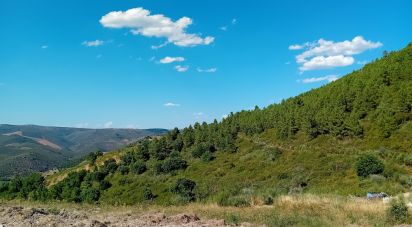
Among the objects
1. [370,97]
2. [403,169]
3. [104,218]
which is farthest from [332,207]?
[370,97]

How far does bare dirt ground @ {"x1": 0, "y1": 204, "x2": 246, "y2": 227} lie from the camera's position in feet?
45.3

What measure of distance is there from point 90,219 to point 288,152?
6430 centimetres

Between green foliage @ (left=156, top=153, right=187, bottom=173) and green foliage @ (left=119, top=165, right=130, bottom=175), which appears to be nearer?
green foliage @ (left=156, top=153, right=187, bottom=173)

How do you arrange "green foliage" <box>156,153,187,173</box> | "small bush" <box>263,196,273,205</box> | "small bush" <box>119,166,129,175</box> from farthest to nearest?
1. "small bush" <box>119,166,129,175</box>
2. "green foliage" <box>156,153,187,173</box>
3. "small bush" <box>263,196,273,205</box>

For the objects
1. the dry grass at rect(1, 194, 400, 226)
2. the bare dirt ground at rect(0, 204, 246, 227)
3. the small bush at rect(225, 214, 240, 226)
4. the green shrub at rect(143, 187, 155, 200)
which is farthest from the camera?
the green shrub at rect(143, 187, 155, 200)

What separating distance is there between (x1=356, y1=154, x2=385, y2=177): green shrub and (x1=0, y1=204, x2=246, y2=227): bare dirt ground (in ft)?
120

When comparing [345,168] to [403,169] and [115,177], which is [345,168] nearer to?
[403,169]

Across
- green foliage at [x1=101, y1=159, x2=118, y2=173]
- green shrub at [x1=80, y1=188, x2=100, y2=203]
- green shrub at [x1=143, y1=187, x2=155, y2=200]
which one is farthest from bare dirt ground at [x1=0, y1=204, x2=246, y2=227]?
green foliage at [x1=101, y1=159, x2=118, y2=173]

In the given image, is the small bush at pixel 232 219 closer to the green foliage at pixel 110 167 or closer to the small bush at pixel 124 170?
the small bush at pixel 124 170

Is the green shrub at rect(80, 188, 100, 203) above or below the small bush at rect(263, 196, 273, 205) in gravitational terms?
below

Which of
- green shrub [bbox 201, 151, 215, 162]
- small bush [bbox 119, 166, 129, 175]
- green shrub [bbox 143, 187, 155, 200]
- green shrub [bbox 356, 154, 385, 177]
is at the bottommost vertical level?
green shrub [bbox 143, 187, 155, 200]

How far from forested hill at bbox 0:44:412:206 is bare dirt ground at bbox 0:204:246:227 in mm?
21162

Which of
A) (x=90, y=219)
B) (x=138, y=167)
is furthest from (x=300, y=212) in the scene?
(x=138, y=167)

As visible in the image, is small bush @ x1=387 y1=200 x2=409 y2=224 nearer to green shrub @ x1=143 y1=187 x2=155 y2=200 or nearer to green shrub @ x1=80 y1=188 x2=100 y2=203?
green shrub @ x1=143 y1=187 x2=155 y2=200
